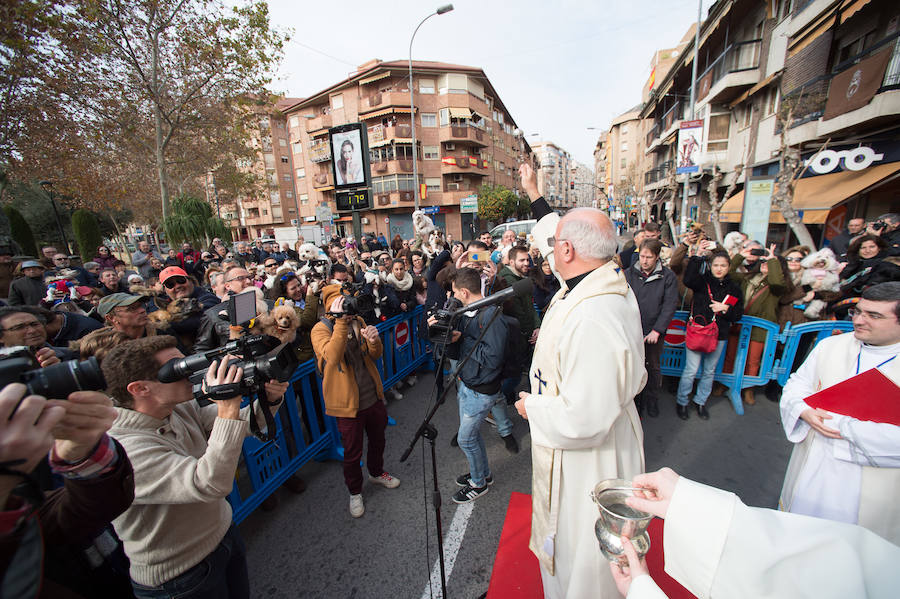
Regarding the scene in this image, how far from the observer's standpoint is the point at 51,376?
2.85 ft

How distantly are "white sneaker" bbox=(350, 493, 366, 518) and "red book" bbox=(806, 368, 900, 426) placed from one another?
10.2ft

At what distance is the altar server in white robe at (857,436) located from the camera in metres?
1.55

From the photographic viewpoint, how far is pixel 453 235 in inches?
1296

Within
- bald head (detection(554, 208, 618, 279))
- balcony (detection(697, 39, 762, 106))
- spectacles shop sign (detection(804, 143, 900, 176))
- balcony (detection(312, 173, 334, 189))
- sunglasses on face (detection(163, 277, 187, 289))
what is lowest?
sunglasses on face (detection(163, 277, 187, 289))

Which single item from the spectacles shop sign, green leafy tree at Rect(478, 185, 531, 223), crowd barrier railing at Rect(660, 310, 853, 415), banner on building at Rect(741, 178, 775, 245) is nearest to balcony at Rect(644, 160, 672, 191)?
green leafy tree at Rect(478, 185, 531, 223)

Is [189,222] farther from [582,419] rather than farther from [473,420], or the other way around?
[582,419]

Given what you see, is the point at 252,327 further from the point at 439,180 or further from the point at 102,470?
the point at 439,180

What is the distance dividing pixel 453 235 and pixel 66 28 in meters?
25.9

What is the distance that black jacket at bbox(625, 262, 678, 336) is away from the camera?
3.72m

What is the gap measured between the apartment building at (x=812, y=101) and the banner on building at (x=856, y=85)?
25 millimetres

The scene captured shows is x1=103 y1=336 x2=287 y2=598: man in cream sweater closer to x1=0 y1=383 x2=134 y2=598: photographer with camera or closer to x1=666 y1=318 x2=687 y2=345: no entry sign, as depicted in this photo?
x1=0 y1=383 x2=134 y2=598: photographer with camera

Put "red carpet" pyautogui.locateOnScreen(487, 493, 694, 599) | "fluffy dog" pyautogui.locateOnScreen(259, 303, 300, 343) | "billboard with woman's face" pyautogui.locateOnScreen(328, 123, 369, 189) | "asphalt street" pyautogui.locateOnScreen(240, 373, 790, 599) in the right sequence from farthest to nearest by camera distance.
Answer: "billboard with woman's face" pyautogui.locateOnScreen(328, 123, 369, 189) < "fluffy dog" pyautogui.locateOnScreen(259, 303, 300, 343) < "asphalt street" pyautogui.locateOnScreen(240, 373, 790, 599) < "red carpet" pyautogui.locateOnScreen(487, 493, 694, 599)

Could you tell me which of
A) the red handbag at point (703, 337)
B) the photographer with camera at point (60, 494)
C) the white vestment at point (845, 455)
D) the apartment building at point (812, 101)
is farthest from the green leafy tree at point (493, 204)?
the photographer with camera at point (60, 494)

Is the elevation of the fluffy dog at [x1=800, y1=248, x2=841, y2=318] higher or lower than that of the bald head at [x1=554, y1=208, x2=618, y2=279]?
lower
